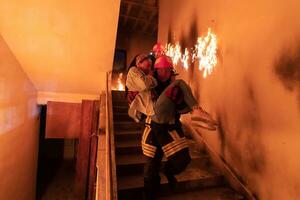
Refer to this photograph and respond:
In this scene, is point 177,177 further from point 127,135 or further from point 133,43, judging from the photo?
point 133,43

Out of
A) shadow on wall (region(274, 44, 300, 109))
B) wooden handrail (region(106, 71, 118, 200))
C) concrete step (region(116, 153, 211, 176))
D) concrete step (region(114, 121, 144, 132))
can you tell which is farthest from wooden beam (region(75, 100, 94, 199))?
shadow on wall (region(274, 44, 300, 109))

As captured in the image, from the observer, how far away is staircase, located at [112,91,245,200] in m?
2.04

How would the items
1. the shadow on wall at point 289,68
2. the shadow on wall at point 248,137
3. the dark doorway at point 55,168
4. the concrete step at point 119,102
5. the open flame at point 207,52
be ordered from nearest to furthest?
the shadow on wall at point 289,68
the shadow on wall at point 248,137
the open flame at point 207,52
the concrete step at point 119,102
the dark doorway at point 55,168

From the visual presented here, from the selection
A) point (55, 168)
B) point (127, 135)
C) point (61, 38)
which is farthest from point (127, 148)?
point (55, 168)

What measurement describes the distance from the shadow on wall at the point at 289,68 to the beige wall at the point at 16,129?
3.43m

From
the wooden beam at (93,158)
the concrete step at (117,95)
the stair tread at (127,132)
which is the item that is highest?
the concrete step at (117,95)

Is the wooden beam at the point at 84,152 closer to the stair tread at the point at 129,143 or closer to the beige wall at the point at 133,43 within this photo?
the stair tread at the point at 129,143

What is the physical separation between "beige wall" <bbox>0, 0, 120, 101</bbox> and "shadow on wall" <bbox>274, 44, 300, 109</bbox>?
2.29 metres

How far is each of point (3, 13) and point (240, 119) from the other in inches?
133

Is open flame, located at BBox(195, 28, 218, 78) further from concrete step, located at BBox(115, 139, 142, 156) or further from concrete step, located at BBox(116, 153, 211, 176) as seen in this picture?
concrete step, located at BBox(116, 153, 211, 176)

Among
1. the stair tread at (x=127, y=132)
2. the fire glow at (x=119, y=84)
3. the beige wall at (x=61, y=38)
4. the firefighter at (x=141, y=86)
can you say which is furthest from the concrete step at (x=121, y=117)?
the fire glow at (x=119, y=84)

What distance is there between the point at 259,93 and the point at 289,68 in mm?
359

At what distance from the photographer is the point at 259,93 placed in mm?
1938

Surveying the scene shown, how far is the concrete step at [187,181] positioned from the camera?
1975 mm
